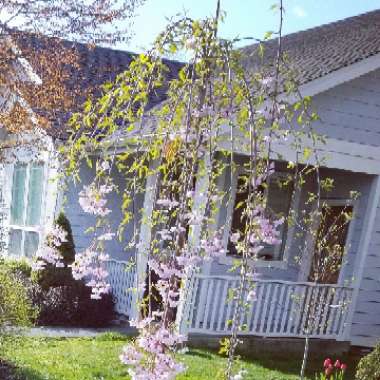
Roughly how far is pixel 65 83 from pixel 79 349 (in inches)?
270

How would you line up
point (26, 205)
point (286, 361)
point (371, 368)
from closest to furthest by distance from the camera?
point (371, 368) → point (286, 361) → point (26, 205)

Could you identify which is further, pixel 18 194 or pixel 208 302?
pixel 18 194

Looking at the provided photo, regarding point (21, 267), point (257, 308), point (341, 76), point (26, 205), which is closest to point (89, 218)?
point (21, 267)

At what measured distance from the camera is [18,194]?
43.1 ft

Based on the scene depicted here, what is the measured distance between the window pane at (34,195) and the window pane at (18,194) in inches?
16.9

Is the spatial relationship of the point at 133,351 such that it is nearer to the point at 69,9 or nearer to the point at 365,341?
the point at 365,341

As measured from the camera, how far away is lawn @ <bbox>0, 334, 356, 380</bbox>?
6.32 metres

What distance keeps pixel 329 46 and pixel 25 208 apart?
684 centimetres

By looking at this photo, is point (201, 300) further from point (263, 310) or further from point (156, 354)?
point (156, 354)

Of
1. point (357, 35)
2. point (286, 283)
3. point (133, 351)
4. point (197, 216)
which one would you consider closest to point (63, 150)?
point (197, 216)

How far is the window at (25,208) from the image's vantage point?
12242 millimetres

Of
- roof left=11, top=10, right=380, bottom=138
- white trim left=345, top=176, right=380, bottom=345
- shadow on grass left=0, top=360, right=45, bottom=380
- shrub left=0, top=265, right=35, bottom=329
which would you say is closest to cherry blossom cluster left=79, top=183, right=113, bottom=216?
shrub left=0, top=265, right=35, bottom=329

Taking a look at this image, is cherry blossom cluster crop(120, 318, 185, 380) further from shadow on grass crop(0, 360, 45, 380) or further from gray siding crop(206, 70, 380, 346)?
gray siding crop(206, 70, 380, 346)

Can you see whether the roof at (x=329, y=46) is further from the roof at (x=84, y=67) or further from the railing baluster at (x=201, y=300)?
the railing baluster at (x=201, y=300)
